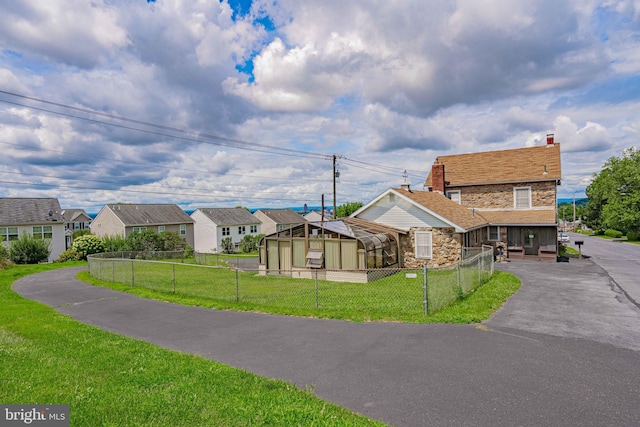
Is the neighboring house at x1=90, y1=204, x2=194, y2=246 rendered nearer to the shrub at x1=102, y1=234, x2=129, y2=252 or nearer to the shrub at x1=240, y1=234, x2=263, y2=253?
the shrub at x1=240, y1=234, x2=263, y2=253

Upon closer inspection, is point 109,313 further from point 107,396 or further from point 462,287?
point 462,287

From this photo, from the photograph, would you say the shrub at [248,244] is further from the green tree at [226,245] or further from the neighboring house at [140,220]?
the neighboring house at [140,220]

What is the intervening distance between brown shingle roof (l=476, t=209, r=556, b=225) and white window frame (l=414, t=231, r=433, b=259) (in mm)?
6432

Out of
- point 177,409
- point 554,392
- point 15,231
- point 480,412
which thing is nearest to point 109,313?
point 177,409

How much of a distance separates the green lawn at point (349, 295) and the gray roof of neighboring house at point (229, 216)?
118 ft

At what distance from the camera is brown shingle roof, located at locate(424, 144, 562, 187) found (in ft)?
86.3

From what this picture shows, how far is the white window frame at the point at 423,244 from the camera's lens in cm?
2209

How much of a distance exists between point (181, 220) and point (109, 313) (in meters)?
44.1

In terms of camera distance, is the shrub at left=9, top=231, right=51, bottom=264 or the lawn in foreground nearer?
the lawn in foreground

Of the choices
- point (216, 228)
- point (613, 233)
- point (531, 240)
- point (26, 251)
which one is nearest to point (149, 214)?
point (216, 228)

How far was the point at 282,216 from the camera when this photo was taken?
7112 centimetres

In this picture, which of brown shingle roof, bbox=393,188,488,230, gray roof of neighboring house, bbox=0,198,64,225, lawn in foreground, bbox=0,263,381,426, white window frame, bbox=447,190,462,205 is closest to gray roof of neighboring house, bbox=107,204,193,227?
gray roof of neighboring house, bbox=0,198,64,225

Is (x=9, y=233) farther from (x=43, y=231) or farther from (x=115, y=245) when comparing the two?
(x=115, y=245)

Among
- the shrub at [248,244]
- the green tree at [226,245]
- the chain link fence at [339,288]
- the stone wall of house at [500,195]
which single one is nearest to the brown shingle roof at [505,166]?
the stone wall of house at [500,195]
